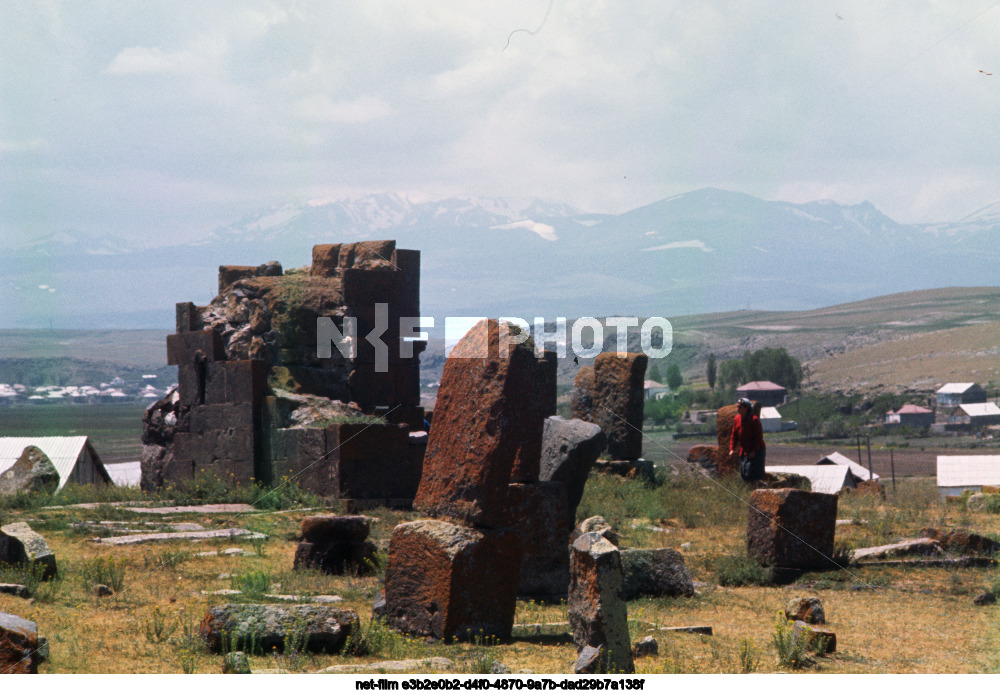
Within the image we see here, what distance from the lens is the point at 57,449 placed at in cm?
1895

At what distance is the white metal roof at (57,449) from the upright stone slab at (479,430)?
42.2 feet

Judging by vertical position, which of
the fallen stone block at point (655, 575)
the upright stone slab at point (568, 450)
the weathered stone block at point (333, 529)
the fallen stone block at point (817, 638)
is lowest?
the fallen stone block at point (655, 575)

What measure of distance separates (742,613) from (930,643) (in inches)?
61.3

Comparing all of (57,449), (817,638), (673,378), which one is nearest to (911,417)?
(673,378)

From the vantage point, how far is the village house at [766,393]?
108875 mm

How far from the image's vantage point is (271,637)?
6.00 meters

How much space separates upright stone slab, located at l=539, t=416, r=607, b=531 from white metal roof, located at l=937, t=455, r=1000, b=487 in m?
13.6

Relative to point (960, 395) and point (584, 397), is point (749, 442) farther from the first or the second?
point (960, 395)

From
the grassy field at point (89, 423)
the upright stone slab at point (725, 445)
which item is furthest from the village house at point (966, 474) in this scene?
the grassy field at point (89, 423)

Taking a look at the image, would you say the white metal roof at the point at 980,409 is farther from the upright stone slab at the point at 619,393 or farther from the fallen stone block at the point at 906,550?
the fallen stone block at the point at 906,550

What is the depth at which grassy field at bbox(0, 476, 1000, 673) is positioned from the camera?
614 cm

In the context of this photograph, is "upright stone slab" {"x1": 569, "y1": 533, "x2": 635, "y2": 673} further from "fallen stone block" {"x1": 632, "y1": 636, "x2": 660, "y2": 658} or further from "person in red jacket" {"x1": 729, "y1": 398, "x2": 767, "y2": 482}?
"person in red jacket" {"x1": 729, "y1": 398, "x2": 767, "y2": 482}

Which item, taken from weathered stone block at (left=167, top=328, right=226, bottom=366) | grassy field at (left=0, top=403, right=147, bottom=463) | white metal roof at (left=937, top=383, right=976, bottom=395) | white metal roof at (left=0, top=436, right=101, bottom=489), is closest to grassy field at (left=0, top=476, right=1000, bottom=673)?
weathered stone block at (left=167, top=328, right=226, bottom=366)
